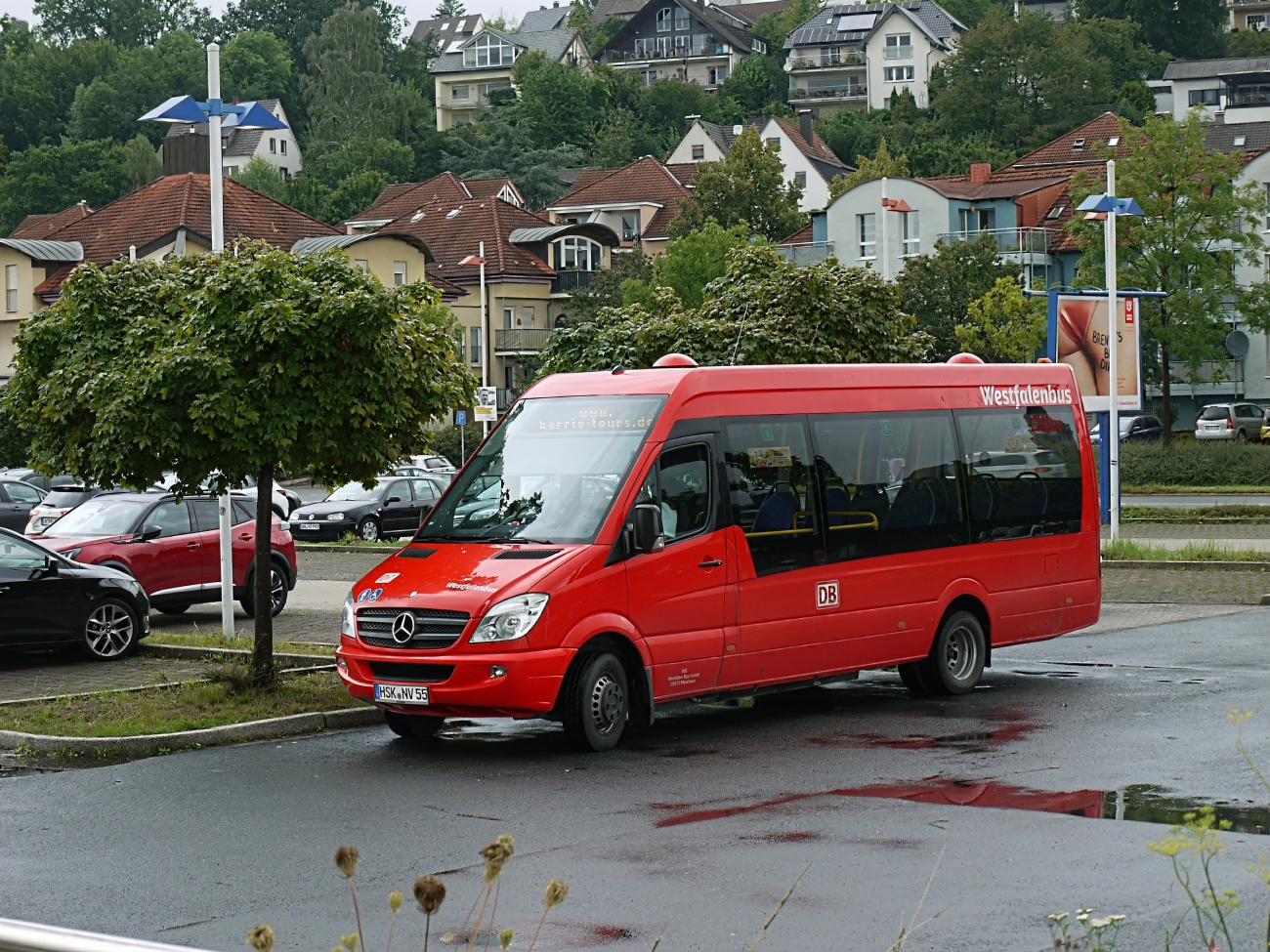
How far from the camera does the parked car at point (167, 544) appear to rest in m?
20.7

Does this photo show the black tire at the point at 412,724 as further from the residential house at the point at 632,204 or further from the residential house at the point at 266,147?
the residential house at the point at 266,147

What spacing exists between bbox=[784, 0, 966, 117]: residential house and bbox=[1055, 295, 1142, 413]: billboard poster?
119564 mm

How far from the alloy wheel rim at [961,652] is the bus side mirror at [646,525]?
3.60m

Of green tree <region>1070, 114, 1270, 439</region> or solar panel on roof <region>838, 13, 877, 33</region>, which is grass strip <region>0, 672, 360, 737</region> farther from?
solar panel on roof <region>838, 13, 877, 33</region>

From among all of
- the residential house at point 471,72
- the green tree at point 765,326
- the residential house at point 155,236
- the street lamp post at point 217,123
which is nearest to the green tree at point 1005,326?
the residential house at point 155,236

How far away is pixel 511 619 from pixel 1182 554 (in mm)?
17865

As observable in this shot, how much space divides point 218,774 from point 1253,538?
2391 cm

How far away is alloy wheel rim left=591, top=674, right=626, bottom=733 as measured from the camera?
11.6 meters

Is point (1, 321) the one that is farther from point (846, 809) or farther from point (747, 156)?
point (846, 809)

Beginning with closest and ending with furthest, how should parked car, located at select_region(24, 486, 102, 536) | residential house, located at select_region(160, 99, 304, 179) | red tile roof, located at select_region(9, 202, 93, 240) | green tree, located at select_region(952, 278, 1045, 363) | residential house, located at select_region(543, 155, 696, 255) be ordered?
parked car, located at select_region(24, 486, 102, 536)
green tree, located at select_region(952, 278, 1045, 363)
red tile roof, located at select_region(9, 202, 93, 240)
residential house, located at select_region(543, 155, 696, 255)
residential house, located at select_region(160, 99, 304, 179)

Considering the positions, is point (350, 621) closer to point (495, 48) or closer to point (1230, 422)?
point (1230, 422)

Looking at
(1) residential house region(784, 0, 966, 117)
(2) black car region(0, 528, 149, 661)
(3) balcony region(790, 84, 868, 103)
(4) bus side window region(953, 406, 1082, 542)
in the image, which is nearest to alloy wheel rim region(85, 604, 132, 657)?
(2) black car region(0, 528, 149, 661)

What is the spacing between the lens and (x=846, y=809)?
9336mm

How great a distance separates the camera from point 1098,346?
29734mm
